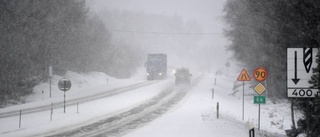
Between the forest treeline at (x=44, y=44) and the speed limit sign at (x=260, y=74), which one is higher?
the forest treeline at (x=44, y=44)

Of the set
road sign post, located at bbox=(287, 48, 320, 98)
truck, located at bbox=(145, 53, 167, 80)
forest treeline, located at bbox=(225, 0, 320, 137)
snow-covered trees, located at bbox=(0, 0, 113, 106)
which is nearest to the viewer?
road sign post, located at bbox=(287, 48, 320, 98)

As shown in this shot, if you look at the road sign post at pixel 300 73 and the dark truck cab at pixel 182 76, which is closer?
the road sign post at pixel 300 73

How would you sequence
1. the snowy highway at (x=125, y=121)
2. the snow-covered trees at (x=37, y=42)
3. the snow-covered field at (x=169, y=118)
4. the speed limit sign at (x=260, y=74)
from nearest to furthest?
the snowy highway at (x=125, y=121)
the snow-covered field at (x=169, y=118)
the speed limit sign at (x=260, y=74)
the snow-covered trees at (x=37, y=42)

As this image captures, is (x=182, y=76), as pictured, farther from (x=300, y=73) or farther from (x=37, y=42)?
(x=300, y=73)

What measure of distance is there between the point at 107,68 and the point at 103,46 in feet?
20.1

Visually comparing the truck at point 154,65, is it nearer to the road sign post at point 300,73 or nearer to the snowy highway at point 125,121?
the snowy highway at point 125,121

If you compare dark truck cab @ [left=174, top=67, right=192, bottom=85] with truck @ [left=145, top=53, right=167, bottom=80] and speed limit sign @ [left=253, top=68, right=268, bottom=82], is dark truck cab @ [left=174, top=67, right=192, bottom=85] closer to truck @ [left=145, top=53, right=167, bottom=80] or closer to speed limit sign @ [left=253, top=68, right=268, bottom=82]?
truck @ [left=145, top=53, right=167, bottom=80]

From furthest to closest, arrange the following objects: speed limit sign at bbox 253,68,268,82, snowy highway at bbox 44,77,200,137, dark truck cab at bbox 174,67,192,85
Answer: dark truck cab at bbox 174,67,192,85 → speed limit sign at bbox 253,68,268,82 → snowy highway at bbox 44,77,200,137

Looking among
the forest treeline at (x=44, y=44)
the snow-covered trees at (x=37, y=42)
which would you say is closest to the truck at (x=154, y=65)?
the forest treeline at (x=44, y=44)

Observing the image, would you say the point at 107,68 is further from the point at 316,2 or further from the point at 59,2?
the point at 316,2

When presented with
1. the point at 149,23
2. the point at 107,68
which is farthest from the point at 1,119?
the point at 149,23

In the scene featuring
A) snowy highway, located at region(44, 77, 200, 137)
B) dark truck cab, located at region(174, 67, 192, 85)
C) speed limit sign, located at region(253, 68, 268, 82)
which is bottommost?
snowy highway, located at region(44, 77, 200, 137)

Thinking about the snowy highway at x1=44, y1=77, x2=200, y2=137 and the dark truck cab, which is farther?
the dark truck cab

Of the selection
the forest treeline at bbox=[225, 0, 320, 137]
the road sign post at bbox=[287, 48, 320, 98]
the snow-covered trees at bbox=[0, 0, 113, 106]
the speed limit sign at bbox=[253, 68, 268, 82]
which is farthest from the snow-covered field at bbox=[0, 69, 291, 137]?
the road sign post at bbox=[287, 48, 320, 98]
